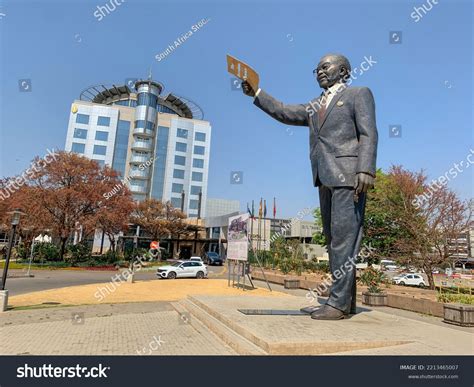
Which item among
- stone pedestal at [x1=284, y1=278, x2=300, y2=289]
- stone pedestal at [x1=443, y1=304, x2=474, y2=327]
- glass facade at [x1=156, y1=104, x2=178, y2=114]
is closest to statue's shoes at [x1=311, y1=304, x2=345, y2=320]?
stone pedestal at [x1=443, y1=304, x2=474, y2=327]

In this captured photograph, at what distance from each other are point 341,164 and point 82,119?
5987 cm

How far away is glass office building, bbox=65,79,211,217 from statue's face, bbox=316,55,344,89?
52.3 m

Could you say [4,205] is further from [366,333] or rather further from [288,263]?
[366,333]

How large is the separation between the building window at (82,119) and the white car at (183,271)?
4249cm

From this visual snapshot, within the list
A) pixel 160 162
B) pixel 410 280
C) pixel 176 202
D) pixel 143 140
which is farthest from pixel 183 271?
pixel 143 140

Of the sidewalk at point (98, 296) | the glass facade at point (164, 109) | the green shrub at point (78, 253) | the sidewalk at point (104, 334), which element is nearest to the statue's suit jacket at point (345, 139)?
the sidewalk at point (104, 334)

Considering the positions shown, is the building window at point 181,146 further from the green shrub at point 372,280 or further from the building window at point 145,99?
the green shrub at point 372,280

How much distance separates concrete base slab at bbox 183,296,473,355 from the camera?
4.63 metres

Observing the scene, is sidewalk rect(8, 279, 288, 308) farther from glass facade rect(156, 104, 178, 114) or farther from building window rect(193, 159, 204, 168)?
glass facade rect(156, 104, 178, 114)

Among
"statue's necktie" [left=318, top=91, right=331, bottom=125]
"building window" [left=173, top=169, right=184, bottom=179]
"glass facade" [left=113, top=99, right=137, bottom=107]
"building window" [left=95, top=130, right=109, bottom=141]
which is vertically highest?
"glass facade" [left=113, top=99, right=137, bottom=107]

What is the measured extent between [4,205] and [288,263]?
25.3 meters
